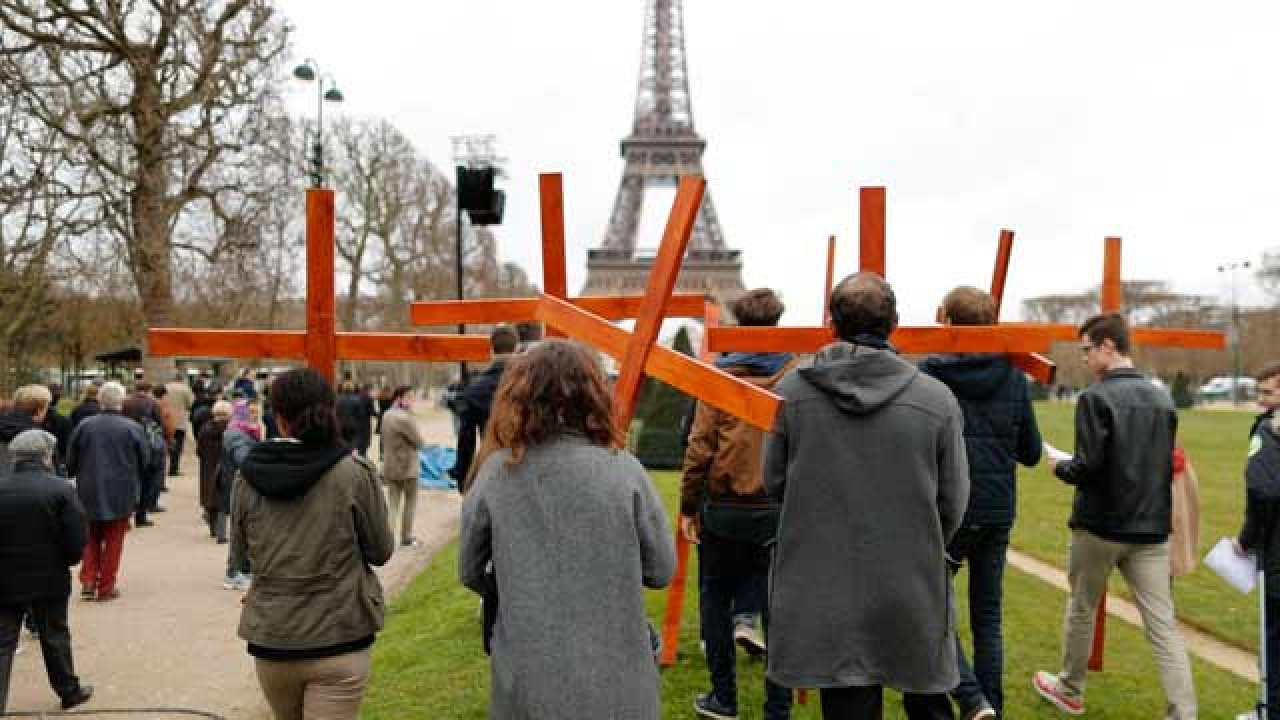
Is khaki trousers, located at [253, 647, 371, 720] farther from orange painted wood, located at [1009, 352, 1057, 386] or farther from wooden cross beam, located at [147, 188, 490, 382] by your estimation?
orange painted wood, located at [1009, 352, 1057, 386]

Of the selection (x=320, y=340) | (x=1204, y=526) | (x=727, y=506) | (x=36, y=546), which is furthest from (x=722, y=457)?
(x=1204, y=526)

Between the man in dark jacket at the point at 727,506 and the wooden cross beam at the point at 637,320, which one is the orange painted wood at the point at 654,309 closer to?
the wooden cross beam at the point at 637,320

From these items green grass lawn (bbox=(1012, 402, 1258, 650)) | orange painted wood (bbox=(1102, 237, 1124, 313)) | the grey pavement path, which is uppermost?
orange painted wood (bbox=(1102, 237, 1124, 313))

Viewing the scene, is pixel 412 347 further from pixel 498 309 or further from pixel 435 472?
pixel 435 472

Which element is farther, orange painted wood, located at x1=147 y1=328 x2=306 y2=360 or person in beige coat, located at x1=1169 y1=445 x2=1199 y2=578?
person in beige coat, located at x1=1169 y1=445 x2=1199 y2=578

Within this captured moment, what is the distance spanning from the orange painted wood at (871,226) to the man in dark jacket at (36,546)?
451 centimetres

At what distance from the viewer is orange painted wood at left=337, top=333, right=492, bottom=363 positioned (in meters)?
4.02

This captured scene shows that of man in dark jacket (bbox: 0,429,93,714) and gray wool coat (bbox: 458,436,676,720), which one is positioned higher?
gray wool coat (bbox: 458,436,676,720)

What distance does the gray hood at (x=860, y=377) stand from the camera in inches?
118

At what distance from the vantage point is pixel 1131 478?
4.58 metres

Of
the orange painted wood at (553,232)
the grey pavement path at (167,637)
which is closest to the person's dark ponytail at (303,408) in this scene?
the orange painted wood at (553,232)

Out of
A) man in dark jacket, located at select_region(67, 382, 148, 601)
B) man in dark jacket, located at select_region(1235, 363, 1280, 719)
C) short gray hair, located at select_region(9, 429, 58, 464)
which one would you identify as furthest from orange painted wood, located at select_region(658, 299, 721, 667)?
man in dark jacket, located at select_region(67, 382, 148, 601)

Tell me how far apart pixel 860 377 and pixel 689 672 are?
3.11 meters

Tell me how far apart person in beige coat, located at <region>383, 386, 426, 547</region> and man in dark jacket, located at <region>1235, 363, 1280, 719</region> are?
27.5 ft
